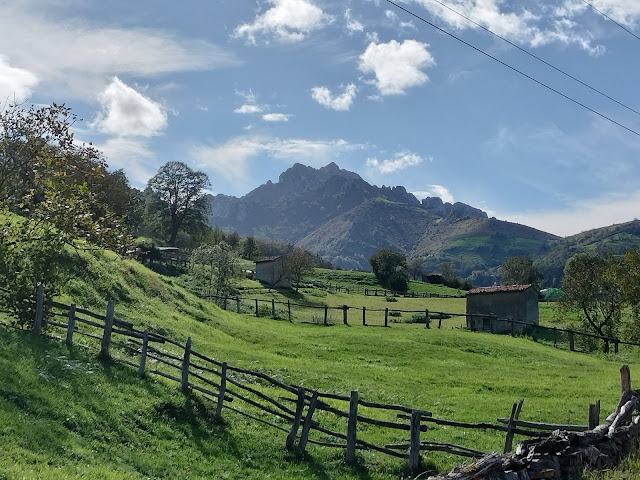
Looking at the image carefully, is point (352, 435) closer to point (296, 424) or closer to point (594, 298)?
point (296, 424)

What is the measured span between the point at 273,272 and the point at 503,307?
126 ft

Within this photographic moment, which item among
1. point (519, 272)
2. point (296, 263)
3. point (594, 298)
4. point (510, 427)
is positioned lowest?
point (510, 427)

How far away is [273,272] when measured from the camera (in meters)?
84.8

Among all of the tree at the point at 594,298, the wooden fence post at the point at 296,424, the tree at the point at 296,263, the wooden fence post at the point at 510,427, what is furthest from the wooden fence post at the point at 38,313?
the tree at the point at 296,263

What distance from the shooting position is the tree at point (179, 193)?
3728 inches

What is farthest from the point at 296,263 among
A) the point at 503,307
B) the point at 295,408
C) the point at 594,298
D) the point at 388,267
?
the point at 295,408

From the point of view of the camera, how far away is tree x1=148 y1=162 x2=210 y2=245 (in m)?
94.7

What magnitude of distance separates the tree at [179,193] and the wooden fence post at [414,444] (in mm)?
86045

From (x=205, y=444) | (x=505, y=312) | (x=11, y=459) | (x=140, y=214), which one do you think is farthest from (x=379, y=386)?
(x=140, y=214)

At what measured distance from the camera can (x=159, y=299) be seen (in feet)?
120

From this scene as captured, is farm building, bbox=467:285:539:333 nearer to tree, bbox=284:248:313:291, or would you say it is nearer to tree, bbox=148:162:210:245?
tree, bbox=284:248:313:291

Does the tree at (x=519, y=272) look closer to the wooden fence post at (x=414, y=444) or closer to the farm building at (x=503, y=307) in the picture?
the farm building at (x=503, y=307)

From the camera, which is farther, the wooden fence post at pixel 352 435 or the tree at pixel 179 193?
the tree at pixel 179 193

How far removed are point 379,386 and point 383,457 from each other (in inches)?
339
